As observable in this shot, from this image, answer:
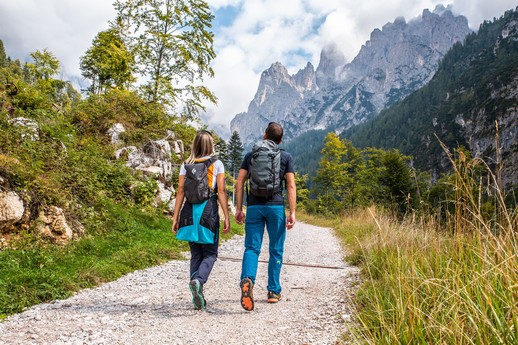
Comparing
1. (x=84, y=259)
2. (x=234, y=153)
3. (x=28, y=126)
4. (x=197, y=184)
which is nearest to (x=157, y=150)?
(x=28, y=126)

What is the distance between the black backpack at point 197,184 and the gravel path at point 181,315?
1.46 m

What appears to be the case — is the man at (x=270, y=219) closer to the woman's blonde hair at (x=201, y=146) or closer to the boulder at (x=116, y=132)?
A: the woman's blonde hair at (x=201, y=146)

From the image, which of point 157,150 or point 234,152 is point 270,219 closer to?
point 157,150

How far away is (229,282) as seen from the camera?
5.74m

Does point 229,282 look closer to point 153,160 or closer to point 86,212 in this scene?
point 86,212

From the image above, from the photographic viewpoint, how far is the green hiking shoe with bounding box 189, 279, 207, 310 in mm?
3982

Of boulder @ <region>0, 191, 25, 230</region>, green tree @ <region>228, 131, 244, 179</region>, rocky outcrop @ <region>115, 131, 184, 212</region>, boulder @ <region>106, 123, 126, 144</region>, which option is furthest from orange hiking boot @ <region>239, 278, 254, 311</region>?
green tree @ <region>228, 131, 244, 179</region>

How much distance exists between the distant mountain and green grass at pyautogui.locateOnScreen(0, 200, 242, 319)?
70465mm

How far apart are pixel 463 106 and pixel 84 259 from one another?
129 m

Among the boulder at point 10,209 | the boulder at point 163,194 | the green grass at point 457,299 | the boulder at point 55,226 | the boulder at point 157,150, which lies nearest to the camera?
the green grass at point 457,299

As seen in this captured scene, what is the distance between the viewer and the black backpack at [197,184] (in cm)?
417

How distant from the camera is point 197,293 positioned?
402 centimetres

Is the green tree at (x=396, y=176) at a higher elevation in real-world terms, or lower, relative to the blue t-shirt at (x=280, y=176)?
higher

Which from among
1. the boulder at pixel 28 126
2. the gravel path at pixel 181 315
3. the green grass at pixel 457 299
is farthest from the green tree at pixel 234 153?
the green grass at pixel 457 299
